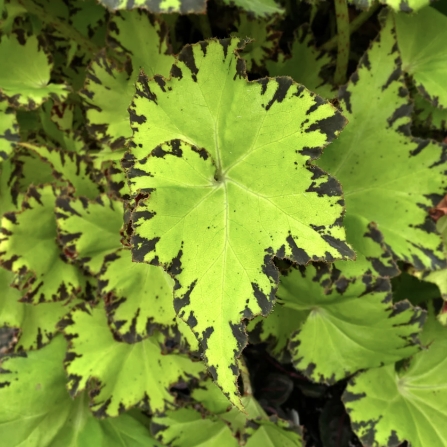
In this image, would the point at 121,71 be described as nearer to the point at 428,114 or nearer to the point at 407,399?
the point at 428,114

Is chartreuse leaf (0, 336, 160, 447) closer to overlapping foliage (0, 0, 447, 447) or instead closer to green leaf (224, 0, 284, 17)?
overlapping foliage (0, 0, 447, 447)

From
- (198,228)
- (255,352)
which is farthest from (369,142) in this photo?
(255,352)

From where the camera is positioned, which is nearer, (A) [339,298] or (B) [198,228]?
(B) [198,228]

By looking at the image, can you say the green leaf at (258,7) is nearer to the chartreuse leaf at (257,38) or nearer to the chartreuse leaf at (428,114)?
the chartreuse leaf at (257,38)

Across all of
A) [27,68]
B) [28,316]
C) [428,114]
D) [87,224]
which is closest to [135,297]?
[87,224]

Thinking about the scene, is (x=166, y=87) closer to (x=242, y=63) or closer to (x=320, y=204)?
(x=242, y=63)

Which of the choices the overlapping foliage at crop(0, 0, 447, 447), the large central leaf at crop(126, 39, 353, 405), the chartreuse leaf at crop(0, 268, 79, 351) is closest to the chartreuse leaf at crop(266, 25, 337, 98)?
the overlapping foliage at crop(0, 0, 447, 447)

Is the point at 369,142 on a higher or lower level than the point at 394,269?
higher
